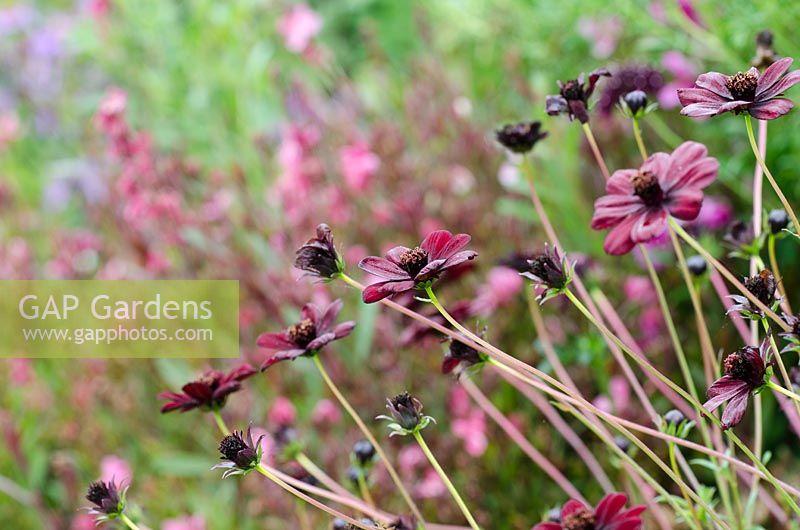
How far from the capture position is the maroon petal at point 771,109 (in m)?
0.53

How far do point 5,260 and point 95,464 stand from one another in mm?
613

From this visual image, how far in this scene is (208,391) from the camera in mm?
696

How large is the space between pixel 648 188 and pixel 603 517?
0.22 metres

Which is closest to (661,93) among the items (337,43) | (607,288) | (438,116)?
(607,288)

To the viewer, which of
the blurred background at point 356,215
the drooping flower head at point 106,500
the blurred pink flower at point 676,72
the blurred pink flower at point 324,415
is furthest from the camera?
the blurred pink flower at point 676,72

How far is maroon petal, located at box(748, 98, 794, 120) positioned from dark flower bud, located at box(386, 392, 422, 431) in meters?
0.29

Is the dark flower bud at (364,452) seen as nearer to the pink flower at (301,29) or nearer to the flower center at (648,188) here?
the flower center at (648,188)

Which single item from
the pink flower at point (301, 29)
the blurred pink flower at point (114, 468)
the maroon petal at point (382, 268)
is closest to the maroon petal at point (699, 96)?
the maroon petal at point (382, 268)

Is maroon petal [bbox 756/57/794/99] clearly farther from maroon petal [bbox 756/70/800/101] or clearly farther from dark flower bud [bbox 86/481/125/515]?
dark flower bud [bbox 86/481/125/515]

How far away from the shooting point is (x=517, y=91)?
1941 mm

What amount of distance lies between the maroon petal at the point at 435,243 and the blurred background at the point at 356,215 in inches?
11.2

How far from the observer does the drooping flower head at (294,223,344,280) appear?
585 millimetres

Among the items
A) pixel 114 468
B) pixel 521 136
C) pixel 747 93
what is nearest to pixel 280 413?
pixel 114 468

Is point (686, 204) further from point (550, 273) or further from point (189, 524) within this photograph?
point (189, 524)
